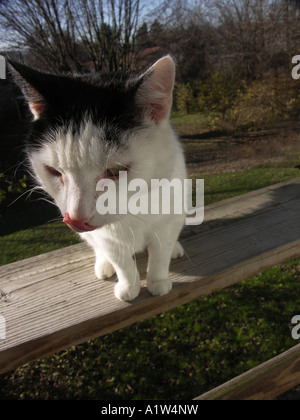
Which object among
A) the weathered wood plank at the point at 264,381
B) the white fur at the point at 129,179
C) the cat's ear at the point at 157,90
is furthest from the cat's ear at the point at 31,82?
the weathered wood plank at the point at 264,381

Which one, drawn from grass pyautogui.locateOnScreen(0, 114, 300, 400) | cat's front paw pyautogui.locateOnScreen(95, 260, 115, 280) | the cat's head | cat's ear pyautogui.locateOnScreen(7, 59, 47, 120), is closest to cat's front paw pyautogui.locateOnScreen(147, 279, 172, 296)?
cat's front paw pyautogui.locateOnScreen(95, 260, 115, 280)

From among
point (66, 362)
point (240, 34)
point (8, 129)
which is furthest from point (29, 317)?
point (240, 34)

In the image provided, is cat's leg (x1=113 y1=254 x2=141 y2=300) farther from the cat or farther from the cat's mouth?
the cat's mouth

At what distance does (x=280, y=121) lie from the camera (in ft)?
21.4

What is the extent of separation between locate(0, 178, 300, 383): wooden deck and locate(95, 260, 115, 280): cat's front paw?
26mm

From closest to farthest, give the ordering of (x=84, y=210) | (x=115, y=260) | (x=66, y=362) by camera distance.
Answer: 1. (x=84, y=210)
2. (x=115, y=260)
3. (x=66, y=362)

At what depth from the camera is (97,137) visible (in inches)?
32.5

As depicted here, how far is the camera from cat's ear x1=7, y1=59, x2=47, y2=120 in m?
0.89

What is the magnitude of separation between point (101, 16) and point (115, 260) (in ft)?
20.6

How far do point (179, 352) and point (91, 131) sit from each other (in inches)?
68.6

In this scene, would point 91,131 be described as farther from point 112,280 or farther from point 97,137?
point 112,280

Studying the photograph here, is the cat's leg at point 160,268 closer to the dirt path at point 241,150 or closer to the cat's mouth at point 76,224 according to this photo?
the cat's mouth at point 76,224

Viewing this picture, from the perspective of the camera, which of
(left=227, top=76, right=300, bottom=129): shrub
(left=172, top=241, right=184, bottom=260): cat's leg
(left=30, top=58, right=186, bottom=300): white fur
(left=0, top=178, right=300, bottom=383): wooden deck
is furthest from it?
(left=227, top=76, right=300, bottom=129): shrub
